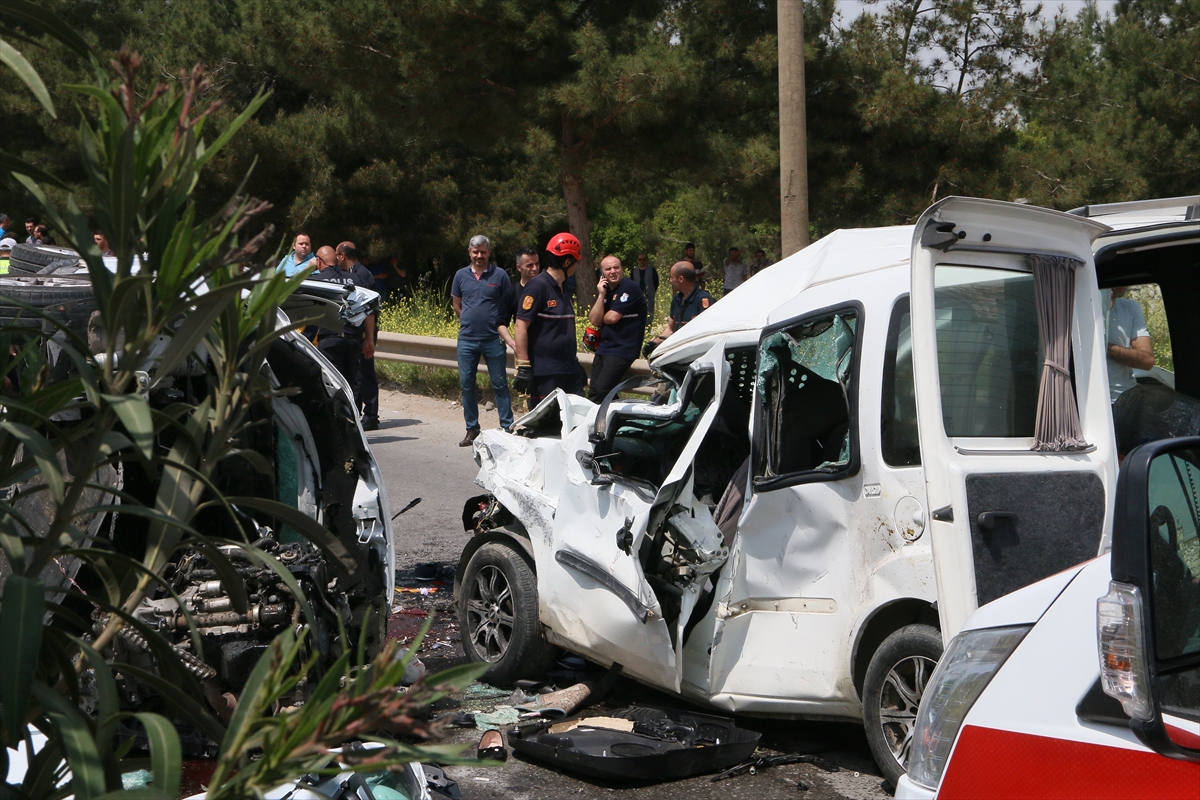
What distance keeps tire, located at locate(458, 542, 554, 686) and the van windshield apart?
2.36m

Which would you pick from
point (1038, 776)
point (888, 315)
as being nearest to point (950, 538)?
point (888, 315)

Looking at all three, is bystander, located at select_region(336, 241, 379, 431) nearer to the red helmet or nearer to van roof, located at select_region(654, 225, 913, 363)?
the red helmet

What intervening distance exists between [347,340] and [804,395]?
790 centimetres

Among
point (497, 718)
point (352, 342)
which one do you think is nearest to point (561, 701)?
point (497, 718)

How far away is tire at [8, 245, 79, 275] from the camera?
5.79 meters

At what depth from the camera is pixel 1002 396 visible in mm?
3896

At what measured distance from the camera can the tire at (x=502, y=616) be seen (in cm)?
541

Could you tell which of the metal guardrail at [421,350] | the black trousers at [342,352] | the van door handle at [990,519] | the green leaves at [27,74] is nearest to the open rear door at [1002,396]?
the van door handle at [990,519]

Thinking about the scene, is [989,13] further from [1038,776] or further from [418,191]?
[1038,776]

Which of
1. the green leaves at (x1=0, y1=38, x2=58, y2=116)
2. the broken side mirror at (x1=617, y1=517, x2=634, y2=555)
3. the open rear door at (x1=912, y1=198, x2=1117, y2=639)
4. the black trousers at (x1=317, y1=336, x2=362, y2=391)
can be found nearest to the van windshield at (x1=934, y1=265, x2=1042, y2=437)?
the open rear door at (x1=912, y1=198, x2=1117, y2=639)

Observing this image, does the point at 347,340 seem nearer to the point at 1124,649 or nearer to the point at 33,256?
the point at 33,256

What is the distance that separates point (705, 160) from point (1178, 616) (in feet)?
53.5

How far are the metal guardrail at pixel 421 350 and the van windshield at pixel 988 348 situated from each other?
10.3 m

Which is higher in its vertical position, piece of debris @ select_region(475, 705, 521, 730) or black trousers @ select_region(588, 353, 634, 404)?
black trousers @ select_region(588, 353, 634, 404)
